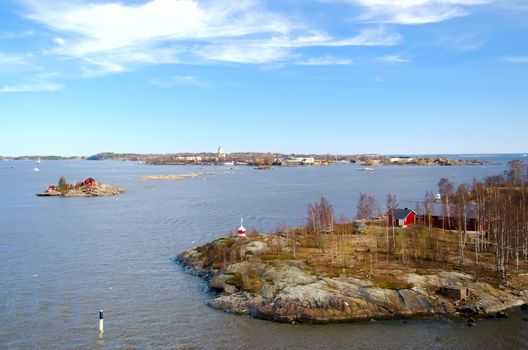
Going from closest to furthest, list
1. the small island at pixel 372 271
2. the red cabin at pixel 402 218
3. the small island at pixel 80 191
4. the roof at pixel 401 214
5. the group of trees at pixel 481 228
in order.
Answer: the small island at pixel 372 271
the group of trees at pixel 481 228
the red cabin at pixel 402 218
the roof at pixel 401 214
the small island at pixel 80 191

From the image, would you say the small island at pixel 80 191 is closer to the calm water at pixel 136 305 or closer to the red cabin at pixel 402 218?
the calm water at pixel 136 305

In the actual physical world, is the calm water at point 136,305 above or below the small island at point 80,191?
below

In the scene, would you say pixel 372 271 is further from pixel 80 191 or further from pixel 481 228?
pixel 80 191

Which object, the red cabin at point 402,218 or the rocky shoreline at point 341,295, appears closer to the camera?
the rocky shoreline at point 341,295

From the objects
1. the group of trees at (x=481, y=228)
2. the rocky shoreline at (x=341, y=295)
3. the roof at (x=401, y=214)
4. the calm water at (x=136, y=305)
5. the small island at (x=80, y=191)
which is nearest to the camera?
the calm water at (x=136, y=305)

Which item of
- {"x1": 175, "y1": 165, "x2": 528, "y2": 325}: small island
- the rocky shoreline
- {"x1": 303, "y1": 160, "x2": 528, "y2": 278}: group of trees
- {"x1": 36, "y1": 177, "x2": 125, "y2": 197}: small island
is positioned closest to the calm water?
the rocky shoreline

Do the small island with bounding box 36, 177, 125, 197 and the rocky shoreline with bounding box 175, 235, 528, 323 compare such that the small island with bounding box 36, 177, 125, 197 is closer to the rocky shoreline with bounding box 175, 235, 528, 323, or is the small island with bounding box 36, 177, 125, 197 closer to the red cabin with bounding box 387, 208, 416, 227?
the red cabin with bounding box 387, 208, 416, 227

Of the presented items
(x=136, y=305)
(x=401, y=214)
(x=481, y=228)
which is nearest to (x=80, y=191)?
(x=401, y=214)

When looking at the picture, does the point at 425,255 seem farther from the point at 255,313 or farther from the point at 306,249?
the point at 255,313

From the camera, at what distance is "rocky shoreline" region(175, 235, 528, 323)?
3197cm

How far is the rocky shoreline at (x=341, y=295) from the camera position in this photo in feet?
105

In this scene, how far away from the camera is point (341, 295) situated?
107 feet

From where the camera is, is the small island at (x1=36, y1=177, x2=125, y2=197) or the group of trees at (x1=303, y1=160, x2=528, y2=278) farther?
the small island at (x1=36, y1=177, x2=125, y2=197)

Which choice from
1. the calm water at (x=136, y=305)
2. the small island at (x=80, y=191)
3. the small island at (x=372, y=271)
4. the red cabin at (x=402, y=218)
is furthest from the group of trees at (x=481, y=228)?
the small island at (x=80, y=191)
